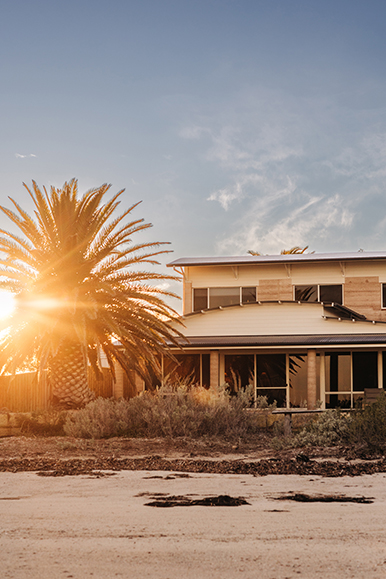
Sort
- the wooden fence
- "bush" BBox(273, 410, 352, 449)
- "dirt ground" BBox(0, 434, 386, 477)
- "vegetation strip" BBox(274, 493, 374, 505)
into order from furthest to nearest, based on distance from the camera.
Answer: the wooden fence
"bush" BBox(273, 410, 352, 449)
"dirt ground" BBox(0, 434, 386, 477)
"vegetation strip" BBox(274, 493, 374, 505)

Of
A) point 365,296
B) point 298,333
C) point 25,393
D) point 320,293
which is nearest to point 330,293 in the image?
point 320,293

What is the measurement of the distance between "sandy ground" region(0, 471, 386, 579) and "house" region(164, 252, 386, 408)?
42.6 ft

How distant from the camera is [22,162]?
14953 millimetres

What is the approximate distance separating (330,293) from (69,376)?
542 inches

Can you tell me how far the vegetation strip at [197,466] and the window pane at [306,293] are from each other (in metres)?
16.4

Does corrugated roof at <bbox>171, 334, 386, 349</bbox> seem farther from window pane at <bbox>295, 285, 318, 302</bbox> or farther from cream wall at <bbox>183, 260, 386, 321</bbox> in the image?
cream wall at <bbox>183, 260, 386, 321</bbox>

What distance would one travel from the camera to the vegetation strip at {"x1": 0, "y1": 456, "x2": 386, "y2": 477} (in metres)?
8.59

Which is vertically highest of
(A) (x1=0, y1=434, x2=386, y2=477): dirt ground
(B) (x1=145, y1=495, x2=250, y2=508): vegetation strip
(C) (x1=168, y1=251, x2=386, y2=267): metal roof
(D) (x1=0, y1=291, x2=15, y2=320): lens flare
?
(C) (x1=168, y1=251, x2=386, y2=267): metal roof

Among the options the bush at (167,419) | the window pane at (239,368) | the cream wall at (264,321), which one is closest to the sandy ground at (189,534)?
the bush at (167,419)

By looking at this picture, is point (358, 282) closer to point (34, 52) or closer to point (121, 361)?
point (121, 361)

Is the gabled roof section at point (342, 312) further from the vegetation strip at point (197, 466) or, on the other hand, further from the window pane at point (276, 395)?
the vegetation strip at point (197, 466)

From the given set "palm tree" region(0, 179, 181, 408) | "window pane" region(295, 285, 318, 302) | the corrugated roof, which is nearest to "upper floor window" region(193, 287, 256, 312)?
"window pane" region(295, 285, 318, 302)

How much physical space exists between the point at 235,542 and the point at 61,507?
2289mm

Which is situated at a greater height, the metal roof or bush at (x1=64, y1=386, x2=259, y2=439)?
the metal roof
